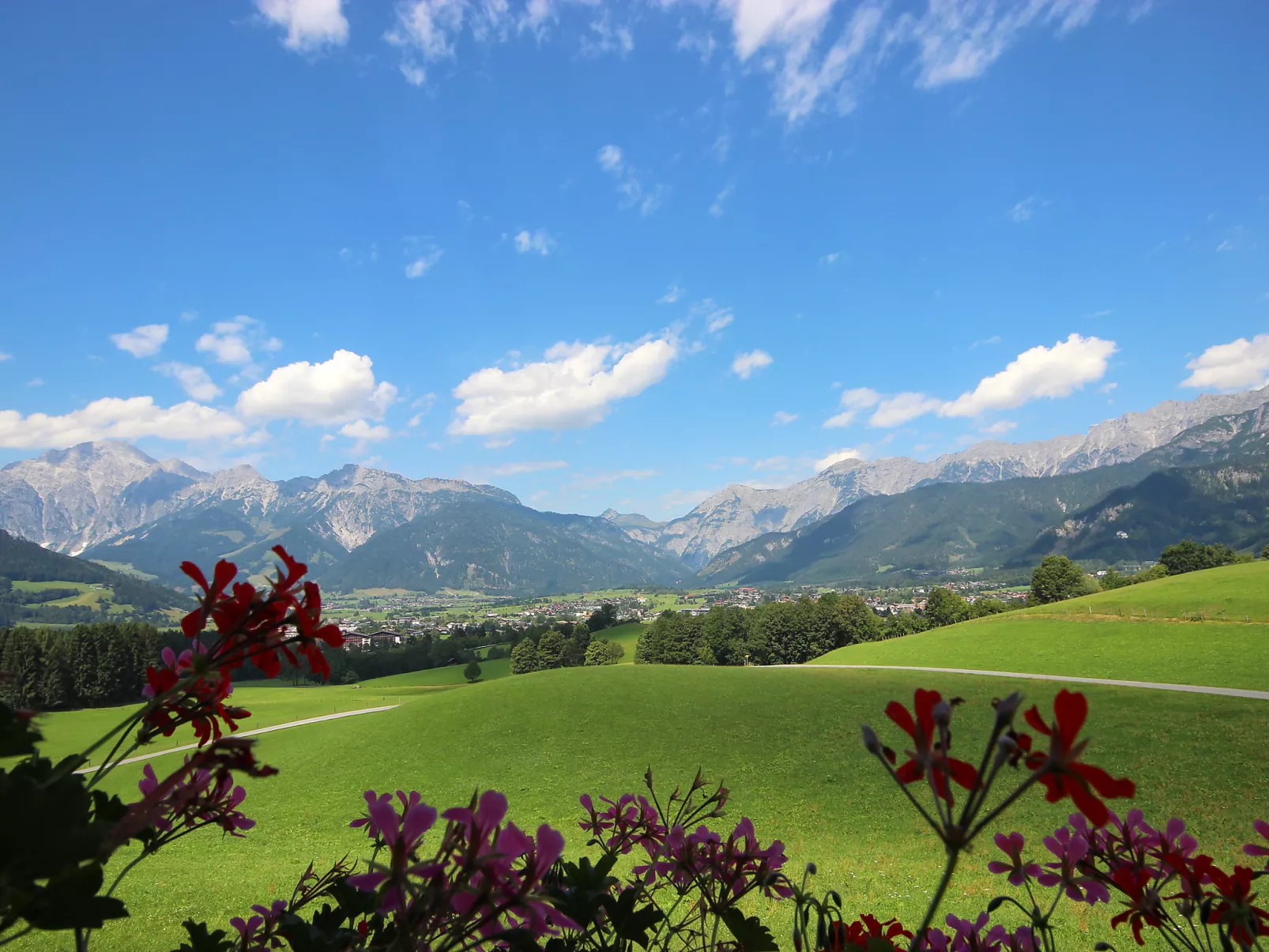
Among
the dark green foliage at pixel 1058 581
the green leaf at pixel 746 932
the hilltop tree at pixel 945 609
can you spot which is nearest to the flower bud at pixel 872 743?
the green leaf at pixel 746 932

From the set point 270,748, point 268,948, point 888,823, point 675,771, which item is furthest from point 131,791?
point 268,948

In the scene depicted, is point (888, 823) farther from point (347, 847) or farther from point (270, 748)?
point (270, 748)

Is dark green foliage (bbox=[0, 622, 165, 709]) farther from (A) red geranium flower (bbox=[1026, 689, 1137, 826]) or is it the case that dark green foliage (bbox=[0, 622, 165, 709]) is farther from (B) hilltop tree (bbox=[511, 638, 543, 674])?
(A) red geranium flower (bbox=[1026, 689, 1137, 826])

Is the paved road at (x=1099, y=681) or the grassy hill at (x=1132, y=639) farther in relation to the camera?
the grassy hill at (x=1132, y=639)

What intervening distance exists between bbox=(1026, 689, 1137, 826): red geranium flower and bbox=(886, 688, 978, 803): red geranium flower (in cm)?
9

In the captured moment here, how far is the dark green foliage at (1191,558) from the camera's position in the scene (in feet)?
219

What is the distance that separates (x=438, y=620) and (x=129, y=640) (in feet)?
429

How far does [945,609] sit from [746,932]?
72502 millimetres

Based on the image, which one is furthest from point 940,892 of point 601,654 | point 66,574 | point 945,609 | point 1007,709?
point 66,574

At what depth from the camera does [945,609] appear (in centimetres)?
6562

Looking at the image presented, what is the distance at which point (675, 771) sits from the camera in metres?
18.4

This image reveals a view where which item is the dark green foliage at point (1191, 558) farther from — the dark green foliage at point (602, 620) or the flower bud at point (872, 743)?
the flower bud at point (872, 743)

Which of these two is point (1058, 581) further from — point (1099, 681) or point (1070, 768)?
point (1070, 768)

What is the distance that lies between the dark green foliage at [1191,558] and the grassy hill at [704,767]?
5644 cm
